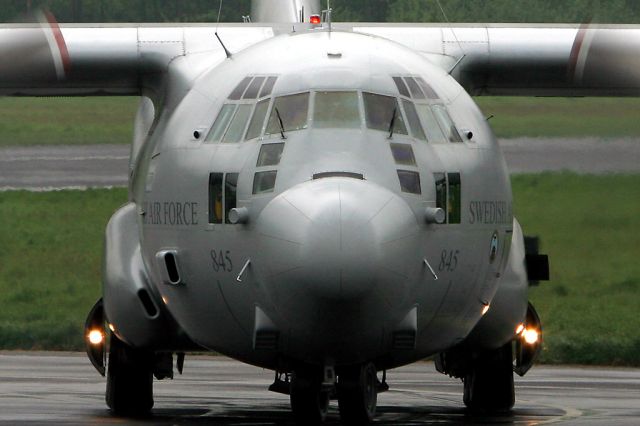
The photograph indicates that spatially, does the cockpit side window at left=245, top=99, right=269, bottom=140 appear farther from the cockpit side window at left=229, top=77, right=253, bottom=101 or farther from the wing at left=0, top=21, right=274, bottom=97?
the wing at left=0, top=21, right=274, bottom=97

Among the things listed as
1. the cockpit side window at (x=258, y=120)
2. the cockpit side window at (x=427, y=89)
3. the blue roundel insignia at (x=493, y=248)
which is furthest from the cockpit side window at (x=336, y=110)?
the blue roundel insignia at (x=493, y=248)

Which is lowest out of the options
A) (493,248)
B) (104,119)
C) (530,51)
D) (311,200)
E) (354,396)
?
(354,396)

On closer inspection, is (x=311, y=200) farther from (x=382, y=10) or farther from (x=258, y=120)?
(x=382, y=10)

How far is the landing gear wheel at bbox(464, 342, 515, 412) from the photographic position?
16188 millimetres

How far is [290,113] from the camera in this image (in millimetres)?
12203

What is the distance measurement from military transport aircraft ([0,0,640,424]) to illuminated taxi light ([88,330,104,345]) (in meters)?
0.30

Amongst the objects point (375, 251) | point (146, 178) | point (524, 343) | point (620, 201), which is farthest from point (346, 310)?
point (620, 201)

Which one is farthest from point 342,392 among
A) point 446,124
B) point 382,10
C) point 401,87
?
point 382,10

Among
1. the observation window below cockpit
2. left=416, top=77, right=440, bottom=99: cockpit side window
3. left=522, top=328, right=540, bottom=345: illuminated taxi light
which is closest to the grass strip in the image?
left=522, top=328, right=540, bottom=345: illuminated taxi light

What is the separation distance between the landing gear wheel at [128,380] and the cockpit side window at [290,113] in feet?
13.0

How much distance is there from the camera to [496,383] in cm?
1625

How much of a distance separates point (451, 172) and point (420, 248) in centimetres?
93

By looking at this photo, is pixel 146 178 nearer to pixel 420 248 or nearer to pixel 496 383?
pixel 420 248

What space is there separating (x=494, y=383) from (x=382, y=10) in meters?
14.1
